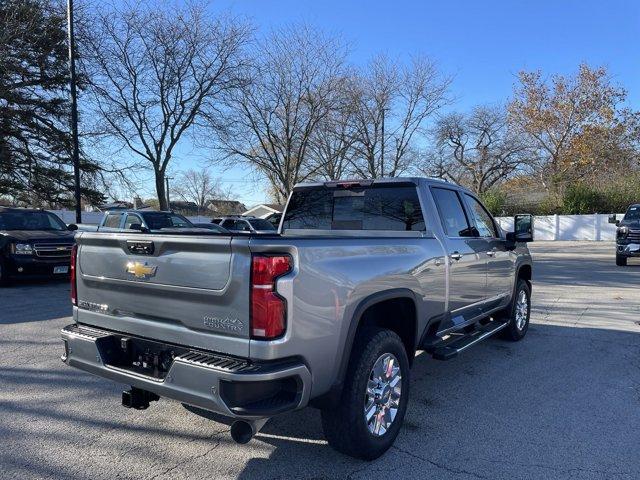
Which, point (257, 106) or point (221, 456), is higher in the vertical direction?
point (257, 106)

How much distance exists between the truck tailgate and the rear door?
7.72ft

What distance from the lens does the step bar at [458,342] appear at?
411cm

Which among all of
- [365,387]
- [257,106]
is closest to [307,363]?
[365,387]

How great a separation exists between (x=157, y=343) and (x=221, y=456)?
0.92 m

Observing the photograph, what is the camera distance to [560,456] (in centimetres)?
343

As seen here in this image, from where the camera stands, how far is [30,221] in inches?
475

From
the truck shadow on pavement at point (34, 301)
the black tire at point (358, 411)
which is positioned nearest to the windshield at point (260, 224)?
the truck shadow on pavement at point (34, 301)

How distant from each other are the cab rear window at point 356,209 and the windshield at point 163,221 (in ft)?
33.5

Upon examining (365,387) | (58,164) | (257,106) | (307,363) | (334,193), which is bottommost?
(365,387)

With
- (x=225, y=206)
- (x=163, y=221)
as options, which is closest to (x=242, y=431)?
(x=163, y=221)

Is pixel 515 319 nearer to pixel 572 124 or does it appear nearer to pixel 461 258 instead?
pixel 461 258

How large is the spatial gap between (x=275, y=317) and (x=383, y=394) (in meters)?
1.20

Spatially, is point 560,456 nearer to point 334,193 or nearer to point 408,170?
point 334,193

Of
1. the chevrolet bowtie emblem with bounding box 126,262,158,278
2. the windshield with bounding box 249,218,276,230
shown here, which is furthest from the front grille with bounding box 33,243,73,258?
the windshield with bounding box 249,218,276,230
